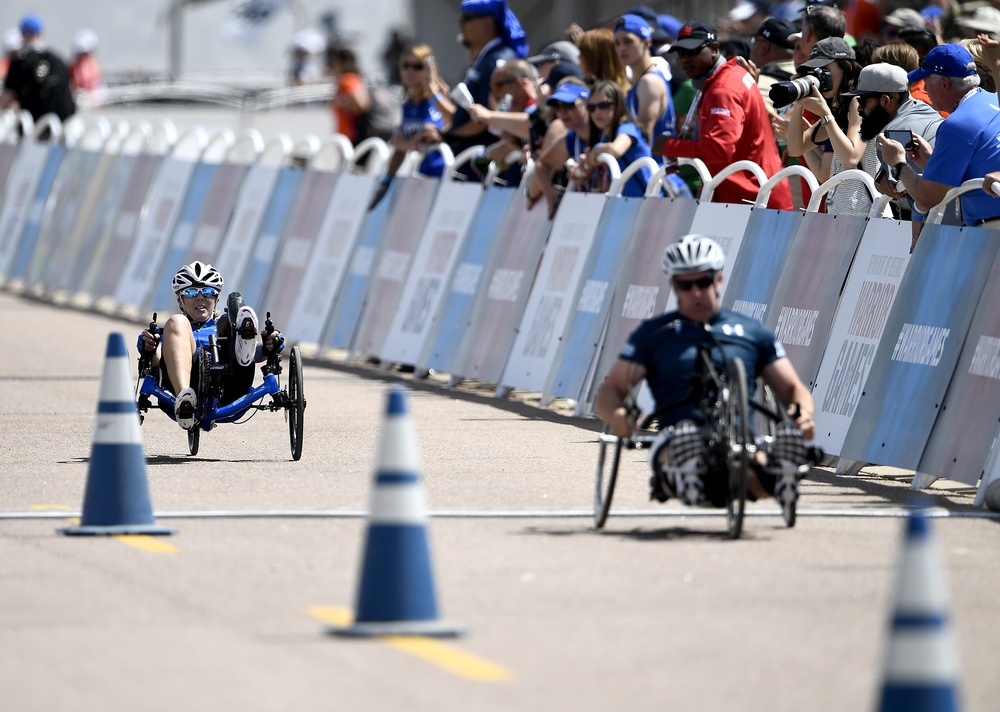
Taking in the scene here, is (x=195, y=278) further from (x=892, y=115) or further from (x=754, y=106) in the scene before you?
(x=892, y=115)

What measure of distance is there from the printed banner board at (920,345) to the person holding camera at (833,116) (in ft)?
3.49

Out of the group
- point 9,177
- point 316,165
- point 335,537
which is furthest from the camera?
point 9,177

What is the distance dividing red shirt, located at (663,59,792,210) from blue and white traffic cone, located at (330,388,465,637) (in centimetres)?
722

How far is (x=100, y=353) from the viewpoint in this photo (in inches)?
736

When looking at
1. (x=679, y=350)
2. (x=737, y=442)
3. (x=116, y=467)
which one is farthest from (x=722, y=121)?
(x=116, y=467)

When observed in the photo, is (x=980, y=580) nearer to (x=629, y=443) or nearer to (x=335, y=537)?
(x=629, y=443)

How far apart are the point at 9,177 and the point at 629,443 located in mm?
19439

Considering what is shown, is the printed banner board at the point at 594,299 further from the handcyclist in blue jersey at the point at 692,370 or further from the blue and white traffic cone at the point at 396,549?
the blue and white traffic cone at the point at 396,549

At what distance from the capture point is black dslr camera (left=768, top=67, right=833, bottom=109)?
1238cm

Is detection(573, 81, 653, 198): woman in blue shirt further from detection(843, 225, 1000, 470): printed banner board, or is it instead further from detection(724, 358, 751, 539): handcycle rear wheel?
detection(724, 358, 751, 539): handcycle rear wheel

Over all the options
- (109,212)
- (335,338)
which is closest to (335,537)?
(335,338)

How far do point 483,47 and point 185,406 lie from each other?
21.9 feet

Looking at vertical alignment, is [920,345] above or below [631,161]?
below

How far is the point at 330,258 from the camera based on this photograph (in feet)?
61.6
